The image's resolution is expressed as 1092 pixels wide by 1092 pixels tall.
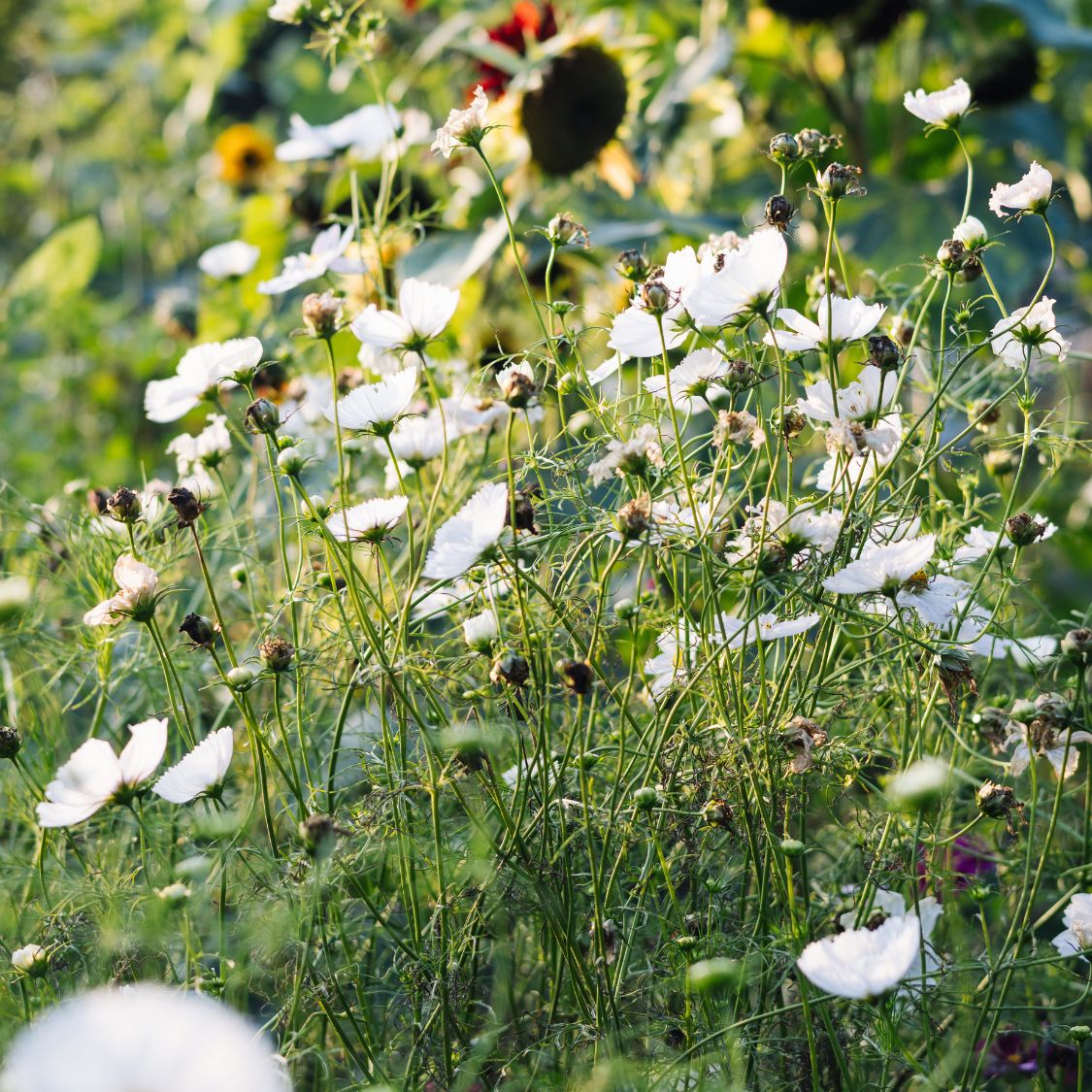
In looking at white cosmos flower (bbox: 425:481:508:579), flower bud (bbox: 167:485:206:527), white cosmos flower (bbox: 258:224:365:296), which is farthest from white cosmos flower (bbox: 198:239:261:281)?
white cosmos flower (bbox: 425:481:508:579)

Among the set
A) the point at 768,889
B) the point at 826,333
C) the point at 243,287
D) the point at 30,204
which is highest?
the point at 826,333

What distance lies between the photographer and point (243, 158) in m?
1.46

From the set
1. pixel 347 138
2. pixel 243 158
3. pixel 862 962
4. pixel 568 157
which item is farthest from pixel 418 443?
pixel 243 158

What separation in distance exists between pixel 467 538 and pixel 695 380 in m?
0.12

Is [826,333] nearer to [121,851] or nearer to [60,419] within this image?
[121,851]

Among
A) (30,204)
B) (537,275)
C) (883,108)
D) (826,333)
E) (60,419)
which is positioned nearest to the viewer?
(826,333)

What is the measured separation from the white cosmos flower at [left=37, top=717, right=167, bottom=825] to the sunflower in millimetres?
1223

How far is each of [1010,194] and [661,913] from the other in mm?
278

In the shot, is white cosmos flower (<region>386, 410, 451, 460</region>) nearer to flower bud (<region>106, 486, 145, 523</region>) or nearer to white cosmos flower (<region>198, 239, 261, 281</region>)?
flower bud (<region>106, 486, 145, 523</region>)

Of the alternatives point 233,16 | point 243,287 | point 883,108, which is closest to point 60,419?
point 243,287

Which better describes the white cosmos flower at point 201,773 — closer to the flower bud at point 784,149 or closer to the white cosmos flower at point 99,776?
the white cosmos flower at point 99,776

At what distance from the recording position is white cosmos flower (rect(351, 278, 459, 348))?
430mm

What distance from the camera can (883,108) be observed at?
1.26m

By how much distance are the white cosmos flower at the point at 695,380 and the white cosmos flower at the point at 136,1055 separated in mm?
279
